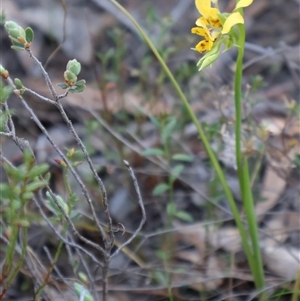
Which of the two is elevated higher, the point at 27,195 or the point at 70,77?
the point at 70,77

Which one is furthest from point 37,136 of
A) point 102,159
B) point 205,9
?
point 205,9

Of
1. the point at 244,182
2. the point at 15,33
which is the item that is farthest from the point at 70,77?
the point at 244,182

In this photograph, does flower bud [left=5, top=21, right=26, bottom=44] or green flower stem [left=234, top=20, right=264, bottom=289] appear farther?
green flower stem [left=234, top=20, right=264, bottom=289]

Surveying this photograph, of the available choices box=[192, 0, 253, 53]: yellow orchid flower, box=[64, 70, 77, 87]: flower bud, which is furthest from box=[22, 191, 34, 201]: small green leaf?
box=[192, 0, 253, 53]: yellow orchid flower

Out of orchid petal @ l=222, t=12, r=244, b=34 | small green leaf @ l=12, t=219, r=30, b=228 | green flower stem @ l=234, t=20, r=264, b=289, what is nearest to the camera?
small green leaf @ l=12, t=219, r=30, b=228

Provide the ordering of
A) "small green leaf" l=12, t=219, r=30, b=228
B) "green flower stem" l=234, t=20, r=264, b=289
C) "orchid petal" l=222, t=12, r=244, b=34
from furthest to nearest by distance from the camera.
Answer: "green flower stem" l=234, t=20, r=264, b=289, "orchid petal" l=222, t=12, r=244, b=34, "small green leaf" l=12, t=219, r=30, b=228

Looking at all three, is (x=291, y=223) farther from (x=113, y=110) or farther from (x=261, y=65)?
(x=261, y=65)

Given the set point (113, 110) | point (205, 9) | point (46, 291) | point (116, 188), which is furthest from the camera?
point (113, 110)

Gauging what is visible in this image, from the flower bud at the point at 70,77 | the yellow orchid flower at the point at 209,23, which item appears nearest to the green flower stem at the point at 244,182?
the yellow orchid flower at the point at 209,23

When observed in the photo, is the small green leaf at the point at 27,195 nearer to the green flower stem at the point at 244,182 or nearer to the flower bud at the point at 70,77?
the flower bud at the point at 70,77

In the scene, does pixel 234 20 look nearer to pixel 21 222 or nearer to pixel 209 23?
pixel 209 23

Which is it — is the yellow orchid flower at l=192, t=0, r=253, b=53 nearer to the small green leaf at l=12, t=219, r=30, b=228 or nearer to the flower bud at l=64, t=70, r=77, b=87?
the flower bud at l=64, t=70, r=77, b=87
